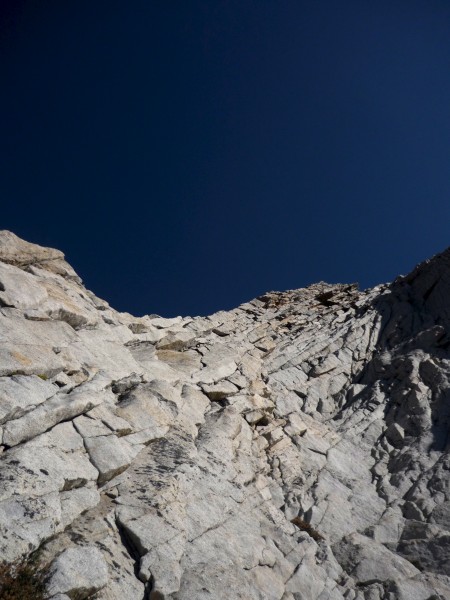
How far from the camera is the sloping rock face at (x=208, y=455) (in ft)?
48.7

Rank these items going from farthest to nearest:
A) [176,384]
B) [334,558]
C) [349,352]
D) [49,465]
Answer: [349,352]
[176,384]
[334,558]
[49,465]

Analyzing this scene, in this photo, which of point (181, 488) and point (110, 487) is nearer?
point (110, 487)

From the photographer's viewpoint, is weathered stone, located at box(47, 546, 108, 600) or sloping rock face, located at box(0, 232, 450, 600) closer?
weathered stone, located at box(47, 546, 108, 600)

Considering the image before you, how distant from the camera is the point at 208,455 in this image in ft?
73.5

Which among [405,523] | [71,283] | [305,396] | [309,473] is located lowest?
[405,523]

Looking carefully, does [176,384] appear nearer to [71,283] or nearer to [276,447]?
[276,447]

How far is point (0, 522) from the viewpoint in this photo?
1273 cm

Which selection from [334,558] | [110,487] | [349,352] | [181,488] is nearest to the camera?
[110,487]

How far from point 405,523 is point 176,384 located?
51.0 ft

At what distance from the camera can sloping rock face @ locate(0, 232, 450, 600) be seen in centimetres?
1484

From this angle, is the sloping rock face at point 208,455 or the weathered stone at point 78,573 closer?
the weathered stone at point 78,573

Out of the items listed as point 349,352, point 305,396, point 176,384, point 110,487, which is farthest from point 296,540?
point 349,352

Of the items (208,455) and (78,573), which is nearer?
(78,573)

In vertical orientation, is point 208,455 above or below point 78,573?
above
